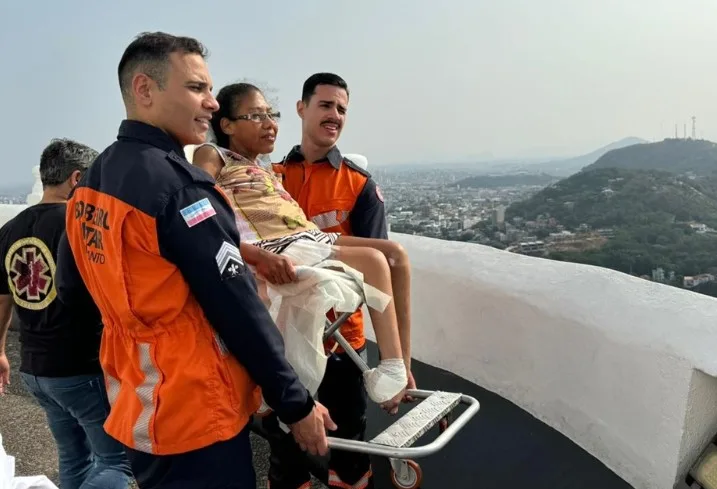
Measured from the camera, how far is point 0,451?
1.75 m

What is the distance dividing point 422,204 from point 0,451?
4.34 metres

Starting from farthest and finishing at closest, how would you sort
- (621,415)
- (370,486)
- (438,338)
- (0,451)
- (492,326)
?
(438,338) → (492,326) → (370,486) → (621,415) → (0,451)

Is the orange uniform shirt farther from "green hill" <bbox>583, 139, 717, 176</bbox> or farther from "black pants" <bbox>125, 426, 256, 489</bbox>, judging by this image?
"green hill" <bbox>583, 139, 717, 176</bbox>

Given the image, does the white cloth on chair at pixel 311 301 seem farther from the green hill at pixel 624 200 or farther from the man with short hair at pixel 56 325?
the green hill at pixel 624 200

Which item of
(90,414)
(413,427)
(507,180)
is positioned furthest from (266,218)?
(507,180)

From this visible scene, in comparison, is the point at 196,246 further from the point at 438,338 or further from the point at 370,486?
the point at 438,338

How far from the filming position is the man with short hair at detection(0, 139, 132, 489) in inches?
92.6

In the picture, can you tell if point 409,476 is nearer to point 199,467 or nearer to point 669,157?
point 199,467

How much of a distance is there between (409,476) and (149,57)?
6.94ft

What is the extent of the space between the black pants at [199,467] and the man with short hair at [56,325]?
93 centimetres

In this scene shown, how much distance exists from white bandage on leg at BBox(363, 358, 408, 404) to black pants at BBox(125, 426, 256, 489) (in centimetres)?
64

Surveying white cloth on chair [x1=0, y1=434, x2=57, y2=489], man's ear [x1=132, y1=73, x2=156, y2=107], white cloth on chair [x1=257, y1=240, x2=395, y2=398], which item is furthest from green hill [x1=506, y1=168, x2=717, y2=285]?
white cloth on chair [x1=0, y1=434, x2=57, y2=489]

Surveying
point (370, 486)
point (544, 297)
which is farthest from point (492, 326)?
point (370, 486)

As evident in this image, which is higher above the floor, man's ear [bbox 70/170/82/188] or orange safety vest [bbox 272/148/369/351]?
man's ear [bbox 70/170/82/188]
